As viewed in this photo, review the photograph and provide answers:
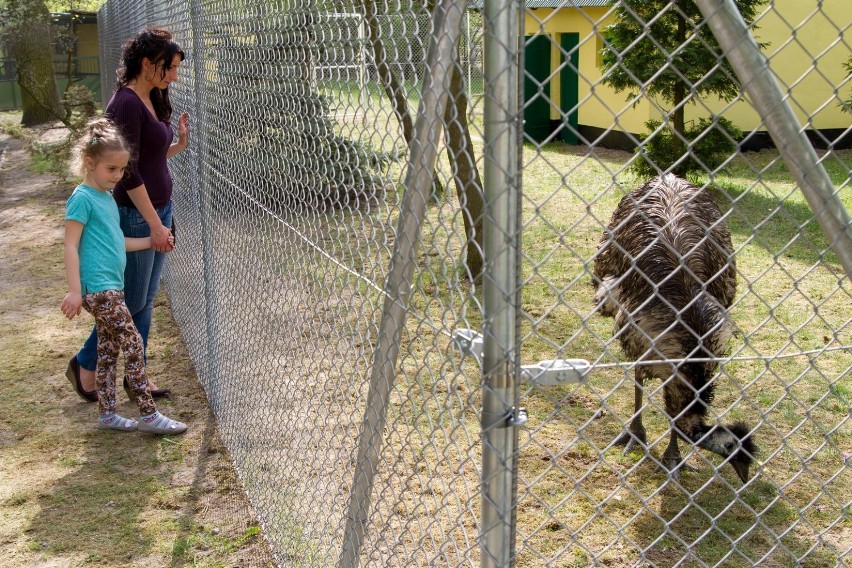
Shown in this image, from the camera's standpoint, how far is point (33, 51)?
1833 cm

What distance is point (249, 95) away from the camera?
3.70 m

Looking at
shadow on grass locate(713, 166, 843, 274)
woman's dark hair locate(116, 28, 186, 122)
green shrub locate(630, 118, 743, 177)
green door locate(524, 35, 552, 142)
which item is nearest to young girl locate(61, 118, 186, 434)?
woman's dark hair locate(116, 28, 186, 122)

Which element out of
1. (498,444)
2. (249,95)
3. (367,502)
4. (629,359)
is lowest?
(629,359)

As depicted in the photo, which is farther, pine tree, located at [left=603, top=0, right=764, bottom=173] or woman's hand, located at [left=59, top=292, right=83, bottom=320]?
pine tree, located at [left=603, top=0, right=764, bottom=173]

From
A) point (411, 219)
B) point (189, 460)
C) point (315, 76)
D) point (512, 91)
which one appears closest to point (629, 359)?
point (189, 460)

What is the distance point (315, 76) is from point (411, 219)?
104 centimetres

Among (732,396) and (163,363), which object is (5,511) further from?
(732,396)

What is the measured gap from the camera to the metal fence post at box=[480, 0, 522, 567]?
1541 millimetres

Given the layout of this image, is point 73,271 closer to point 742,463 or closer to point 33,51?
point 742,463

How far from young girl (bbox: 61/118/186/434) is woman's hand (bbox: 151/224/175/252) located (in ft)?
0.27

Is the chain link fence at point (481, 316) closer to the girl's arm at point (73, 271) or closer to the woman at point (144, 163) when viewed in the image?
the woman at point (144, 163)

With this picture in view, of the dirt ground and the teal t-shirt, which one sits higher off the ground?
the teal t-shirt

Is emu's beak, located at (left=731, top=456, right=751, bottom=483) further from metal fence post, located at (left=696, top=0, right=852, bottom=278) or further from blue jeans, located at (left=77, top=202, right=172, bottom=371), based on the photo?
blue jeans, located at (left=77, top=202, right=172, bottom=371)

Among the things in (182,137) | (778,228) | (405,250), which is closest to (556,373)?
(405,250)
